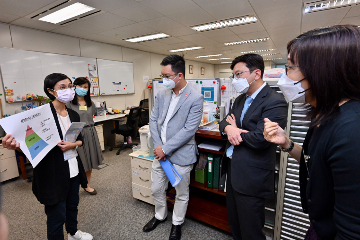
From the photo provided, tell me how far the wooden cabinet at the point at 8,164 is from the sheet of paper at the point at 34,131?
2.50 m

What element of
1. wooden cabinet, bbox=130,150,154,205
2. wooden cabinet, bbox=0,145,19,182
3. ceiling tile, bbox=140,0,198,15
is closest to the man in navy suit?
wooden cabinet, bbox=130,150,154,205

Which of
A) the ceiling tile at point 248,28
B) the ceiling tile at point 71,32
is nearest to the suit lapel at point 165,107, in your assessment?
the ceiling tile at point 248,28

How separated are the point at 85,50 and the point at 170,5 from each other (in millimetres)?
3084

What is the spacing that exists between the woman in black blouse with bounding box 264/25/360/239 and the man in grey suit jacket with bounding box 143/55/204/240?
1.05 meters

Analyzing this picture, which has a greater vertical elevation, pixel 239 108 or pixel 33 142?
pixel 239 108

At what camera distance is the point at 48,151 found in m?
1.29

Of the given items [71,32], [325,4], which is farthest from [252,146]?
[71,32]

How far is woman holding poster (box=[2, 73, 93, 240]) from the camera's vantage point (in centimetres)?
134

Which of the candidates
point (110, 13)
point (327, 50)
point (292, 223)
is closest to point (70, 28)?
point (110, 13)

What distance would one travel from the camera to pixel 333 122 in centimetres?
63

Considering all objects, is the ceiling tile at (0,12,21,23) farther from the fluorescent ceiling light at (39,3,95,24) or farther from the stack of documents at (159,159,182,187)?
the stack of documents at (159,159,182,187)

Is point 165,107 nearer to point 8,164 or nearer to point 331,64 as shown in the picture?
point 331,64

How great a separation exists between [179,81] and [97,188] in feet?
7.17

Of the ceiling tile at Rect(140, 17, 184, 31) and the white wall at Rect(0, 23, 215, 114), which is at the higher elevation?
the ceiling tile at Rect(140, 17, 184, 31)
